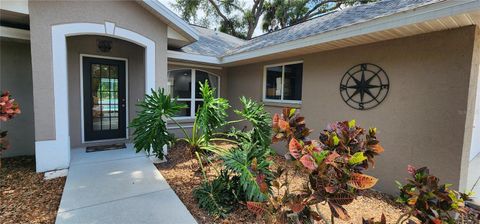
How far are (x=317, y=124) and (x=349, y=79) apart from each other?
137cm

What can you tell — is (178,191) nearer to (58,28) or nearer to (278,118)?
(278,118)

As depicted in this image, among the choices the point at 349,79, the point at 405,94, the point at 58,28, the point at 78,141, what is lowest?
the point at 78,141

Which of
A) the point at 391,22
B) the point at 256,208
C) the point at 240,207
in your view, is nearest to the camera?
the point at 256,208

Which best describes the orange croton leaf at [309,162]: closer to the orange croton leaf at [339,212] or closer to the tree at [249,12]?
the orange croton leaf at [339,212]

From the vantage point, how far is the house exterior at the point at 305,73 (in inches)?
151

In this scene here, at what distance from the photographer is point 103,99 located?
6555mm

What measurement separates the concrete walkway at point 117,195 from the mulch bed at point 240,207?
0.18 metres

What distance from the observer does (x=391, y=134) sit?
457cm

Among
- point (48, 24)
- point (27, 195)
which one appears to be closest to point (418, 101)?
point (27, 195)

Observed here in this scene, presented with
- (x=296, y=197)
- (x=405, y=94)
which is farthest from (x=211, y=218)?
(x=405, y=94)

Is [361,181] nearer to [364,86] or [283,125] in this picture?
[283,125]

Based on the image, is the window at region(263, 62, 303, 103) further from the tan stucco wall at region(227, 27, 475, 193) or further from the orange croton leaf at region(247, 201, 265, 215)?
the orange croton leaf at region(247, 201, 265, 215)

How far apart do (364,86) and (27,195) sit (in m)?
6.48

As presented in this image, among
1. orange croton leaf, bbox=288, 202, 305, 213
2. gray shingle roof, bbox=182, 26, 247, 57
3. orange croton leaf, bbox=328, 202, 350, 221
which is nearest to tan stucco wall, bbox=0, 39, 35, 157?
gray shingle roof, bbox=182, 26, 247, 57
